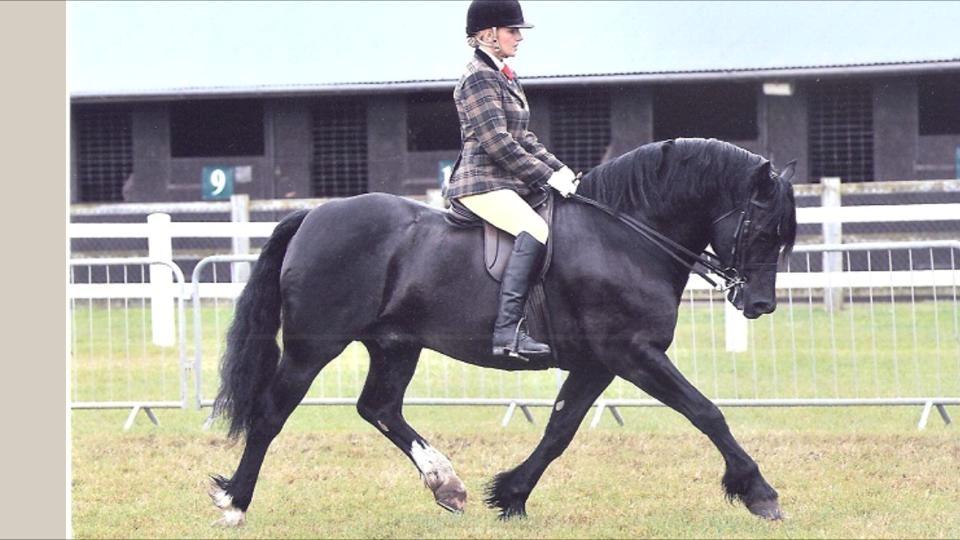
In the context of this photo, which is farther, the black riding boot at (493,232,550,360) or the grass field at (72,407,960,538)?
the black riding boot at (493,232,550,360)

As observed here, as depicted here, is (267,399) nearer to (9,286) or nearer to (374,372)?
(374,372)

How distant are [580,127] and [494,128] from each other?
48.3 feet

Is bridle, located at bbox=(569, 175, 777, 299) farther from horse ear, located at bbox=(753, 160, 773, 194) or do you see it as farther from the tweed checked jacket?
the tweed checked jacket

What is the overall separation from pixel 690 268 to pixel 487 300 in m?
0.91

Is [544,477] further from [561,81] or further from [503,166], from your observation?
[561,81]

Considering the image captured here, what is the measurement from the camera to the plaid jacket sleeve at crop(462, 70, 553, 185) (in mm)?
7211

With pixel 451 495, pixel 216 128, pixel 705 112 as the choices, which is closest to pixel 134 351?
pixel 451 495

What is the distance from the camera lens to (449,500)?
291 inches

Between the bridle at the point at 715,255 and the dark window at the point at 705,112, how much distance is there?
14.5 m

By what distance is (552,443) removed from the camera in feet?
24.2

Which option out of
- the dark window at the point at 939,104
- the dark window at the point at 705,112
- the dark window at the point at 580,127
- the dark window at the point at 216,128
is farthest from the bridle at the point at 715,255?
the dark window at the point at 216,128

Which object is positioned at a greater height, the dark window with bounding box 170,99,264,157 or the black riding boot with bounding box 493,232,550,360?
the dark window with bounding box 170,99,264,157

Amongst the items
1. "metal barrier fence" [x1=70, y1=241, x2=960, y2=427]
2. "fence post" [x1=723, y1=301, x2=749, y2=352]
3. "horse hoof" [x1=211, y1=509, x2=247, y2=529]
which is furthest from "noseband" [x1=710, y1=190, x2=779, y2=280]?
"fence post" [x1=723, y1=301, x2=749, y2=352]

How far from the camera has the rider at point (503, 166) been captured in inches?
280
